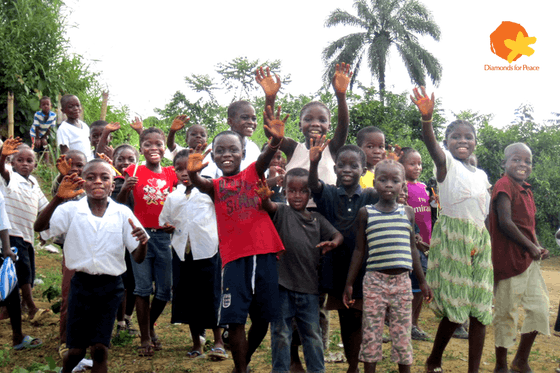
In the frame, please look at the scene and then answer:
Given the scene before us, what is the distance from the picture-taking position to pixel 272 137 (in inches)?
134

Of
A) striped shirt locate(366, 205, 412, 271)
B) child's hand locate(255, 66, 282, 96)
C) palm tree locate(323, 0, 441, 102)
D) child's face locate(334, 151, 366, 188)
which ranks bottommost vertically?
striped shirt locate(366, 205, 412, 271)

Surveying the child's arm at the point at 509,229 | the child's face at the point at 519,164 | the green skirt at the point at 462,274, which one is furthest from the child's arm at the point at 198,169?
the child's face at the point at 519,164

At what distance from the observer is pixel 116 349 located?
456cm

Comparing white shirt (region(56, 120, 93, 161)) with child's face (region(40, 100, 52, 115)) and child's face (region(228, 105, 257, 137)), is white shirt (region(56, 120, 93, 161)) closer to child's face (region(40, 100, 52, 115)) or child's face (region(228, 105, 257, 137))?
child's face (region(228, 105, 257, 137))

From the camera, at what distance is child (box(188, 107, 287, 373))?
3.41 meters

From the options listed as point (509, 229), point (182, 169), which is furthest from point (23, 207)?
point (509, 229)

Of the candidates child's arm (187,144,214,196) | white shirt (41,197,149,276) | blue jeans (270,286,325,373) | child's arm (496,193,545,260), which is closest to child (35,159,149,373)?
white shirt (41,197,149,276)

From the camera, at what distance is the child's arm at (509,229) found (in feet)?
13.3

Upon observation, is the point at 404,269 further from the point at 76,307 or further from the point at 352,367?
the point at 76,307

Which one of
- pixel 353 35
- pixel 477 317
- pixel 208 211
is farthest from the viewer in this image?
pixel 353 35

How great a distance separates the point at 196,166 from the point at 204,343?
82.5 inches

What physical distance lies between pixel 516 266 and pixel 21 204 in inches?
179

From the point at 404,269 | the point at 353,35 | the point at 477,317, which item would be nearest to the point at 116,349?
the point at 404,269

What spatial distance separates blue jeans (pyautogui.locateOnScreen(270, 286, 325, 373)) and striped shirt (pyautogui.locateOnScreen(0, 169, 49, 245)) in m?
2.83
